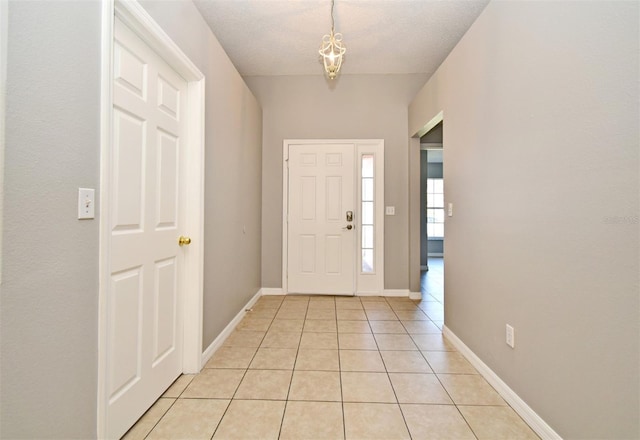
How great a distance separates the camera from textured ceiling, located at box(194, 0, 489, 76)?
8.38ft

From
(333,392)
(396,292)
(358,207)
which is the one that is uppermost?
(358,207)

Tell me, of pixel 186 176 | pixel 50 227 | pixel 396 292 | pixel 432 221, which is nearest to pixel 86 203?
pixel 50 227

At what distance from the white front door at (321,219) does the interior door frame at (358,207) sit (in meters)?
0.05

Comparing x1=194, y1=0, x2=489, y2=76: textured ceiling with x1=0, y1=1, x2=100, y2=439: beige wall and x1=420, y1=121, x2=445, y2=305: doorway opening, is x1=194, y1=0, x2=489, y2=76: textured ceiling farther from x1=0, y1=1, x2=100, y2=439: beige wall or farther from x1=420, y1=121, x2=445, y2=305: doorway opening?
x1=420, y1=121, x2=445, y2=305: doorway opening

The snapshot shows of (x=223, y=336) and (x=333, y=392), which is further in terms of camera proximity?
(x=223, y=336)

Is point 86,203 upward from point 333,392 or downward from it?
upward

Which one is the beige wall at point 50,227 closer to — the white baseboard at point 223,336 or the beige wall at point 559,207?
the white baseboard at point 223,336

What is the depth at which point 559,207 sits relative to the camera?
1.36 metres

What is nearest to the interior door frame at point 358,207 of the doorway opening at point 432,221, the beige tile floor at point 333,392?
the beige tile floor at point 333,392

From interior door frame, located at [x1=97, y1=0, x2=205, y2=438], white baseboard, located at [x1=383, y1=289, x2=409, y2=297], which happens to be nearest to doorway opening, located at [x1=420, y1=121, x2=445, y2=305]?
white baseboard, located at [x1=383, y1=289, x2=409, y2=297]

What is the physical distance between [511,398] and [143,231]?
2.28 m

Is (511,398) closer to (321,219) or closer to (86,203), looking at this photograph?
(86,203)

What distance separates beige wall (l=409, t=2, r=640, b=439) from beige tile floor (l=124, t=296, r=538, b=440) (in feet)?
0.94

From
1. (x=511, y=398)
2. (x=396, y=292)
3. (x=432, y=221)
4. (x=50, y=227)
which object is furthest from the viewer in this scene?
(x=432, y=221)
